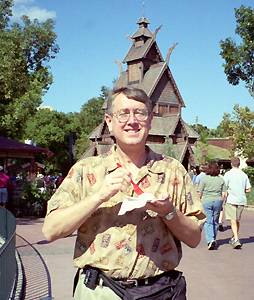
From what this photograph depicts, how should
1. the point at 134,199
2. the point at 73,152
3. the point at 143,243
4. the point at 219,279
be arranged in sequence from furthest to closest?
the point at 73,152, the point at 219,279, the point at 143,243, the point at 134,199

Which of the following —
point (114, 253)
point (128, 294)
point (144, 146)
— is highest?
point (144, 146)

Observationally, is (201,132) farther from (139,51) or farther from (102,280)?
(102,280)

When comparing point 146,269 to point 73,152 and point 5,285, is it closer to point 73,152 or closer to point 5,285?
point 5,285

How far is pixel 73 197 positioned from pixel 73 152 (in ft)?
205

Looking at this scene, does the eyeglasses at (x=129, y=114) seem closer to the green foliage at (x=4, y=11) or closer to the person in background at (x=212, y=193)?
the person in background at (x=212, y=193)

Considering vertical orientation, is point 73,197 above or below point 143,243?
above

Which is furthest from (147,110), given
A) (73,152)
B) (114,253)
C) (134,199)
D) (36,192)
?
(73,152)

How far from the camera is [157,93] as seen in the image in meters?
48.0

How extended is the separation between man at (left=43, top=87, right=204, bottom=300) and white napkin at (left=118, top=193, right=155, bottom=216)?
0.05 meters

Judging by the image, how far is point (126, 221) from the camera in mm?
2578

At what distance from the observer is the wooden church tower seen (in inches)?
1816

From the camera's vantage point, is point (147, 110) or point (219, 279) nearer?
point (147, 110)

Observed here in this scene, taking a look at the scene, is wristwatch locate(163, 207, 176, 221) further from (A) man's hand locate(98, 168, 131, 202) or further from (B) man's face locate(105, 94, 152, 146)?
(B) man's face locate(105, 94, 152, 146)

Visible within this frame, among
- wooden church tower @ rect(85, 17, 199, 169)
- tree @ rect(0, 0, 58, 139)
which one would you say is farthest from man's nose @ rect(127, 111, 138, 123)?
wooden church tower @ rect(85, 17, 199, 169)
